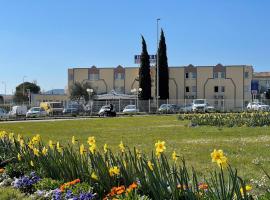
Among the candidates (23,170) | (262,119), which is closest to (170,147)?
(23,170)

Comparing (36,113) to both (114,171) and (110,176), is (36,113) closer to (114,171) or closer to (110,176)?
(110,176)

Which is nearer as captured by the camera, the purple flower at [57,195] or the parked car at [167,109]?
the purple flower at [57,195]

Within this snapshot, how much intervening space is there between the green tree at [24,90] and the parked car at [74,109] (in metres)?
51.0

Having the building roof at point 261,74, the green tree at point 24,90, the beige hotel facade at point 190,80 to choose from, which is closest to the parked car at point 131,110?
the beige hotel facade at point 190,80

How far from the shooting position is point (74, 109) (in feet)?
215

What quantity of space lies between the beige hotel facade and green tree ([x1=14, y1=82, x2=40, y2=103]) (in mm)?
20393

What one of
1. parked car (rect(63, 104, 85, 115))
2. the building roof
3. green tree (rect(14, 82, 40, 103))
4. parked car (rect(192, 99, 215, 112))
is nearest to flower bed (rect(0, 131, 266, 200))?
parked car (rect(63, 104, 85, 115))

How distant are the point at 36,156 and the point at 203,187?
366cm

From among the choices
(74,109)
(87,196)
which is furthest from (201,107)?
(87,196)

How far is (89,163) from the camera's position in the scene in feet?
22.6

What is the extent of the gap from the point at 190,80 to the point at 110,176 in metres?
91.3

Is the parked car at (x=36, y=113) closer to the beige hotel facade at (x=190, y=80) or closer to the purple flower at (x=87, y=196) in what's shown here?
the beige hotel facade at (x=190, y=80)

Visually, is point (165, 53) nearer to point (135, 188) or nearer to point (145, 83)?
point (145, 83)

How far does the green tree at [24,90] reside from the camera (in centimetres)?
11756
